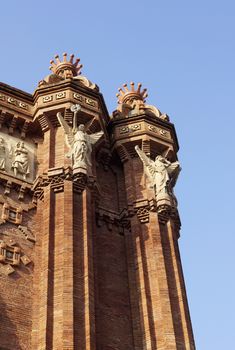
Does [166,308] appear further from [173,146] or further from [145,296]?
[173,146]

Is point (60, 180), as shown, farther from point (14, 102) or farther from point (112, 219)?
point (14, 102)

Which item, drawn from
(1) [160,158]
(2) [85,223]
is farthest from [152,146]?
(2) [85,223]

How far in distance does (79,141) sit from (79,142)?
41 millimetres

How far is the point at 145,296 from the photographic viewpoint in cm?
1608

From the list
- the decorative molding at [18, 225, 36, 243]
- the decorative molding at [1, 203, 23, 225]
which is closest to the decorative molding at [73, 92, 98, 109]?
the decorative molding at [1, 203, 23, 225]

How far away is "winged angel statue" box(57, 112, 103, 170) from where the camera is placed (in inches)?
675

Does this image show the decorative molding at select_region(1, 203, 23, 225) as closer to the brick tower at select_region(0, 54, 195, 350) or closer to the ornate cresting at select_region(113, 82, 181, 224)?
the brick tower at select_region(0, 54, 195, 350)

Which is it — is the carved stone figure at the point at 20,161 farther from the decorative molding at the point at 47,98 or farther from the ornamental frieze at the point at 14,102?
the decorative molding at the point at 47,98

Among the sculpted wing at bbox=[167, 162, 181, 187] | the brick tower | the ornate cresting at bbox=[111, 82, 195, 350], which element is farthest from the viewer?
the sculpted wing at bbox=[167, 162, 181, 187]

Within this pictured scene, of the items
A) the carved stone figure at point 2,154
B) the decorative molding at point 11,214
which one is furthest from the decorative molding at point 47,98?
the decorative molding at point 11,214

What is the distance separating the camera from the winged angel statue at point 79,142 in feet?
56.3

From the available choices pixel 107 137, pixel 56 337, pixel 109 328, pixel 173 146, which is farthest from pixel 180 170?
pixel 56 337

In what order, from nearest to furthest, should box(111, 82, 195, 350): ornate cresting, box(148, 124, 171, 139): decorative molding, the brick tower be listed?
1. the brick tower
2. box(111, 82, 195, 350): ornate cresting
3. box(148, 124, 171, 139): decorative molding

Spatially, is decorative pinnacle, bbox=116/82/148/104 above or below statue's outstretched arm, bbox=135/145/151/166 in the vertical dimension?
above
